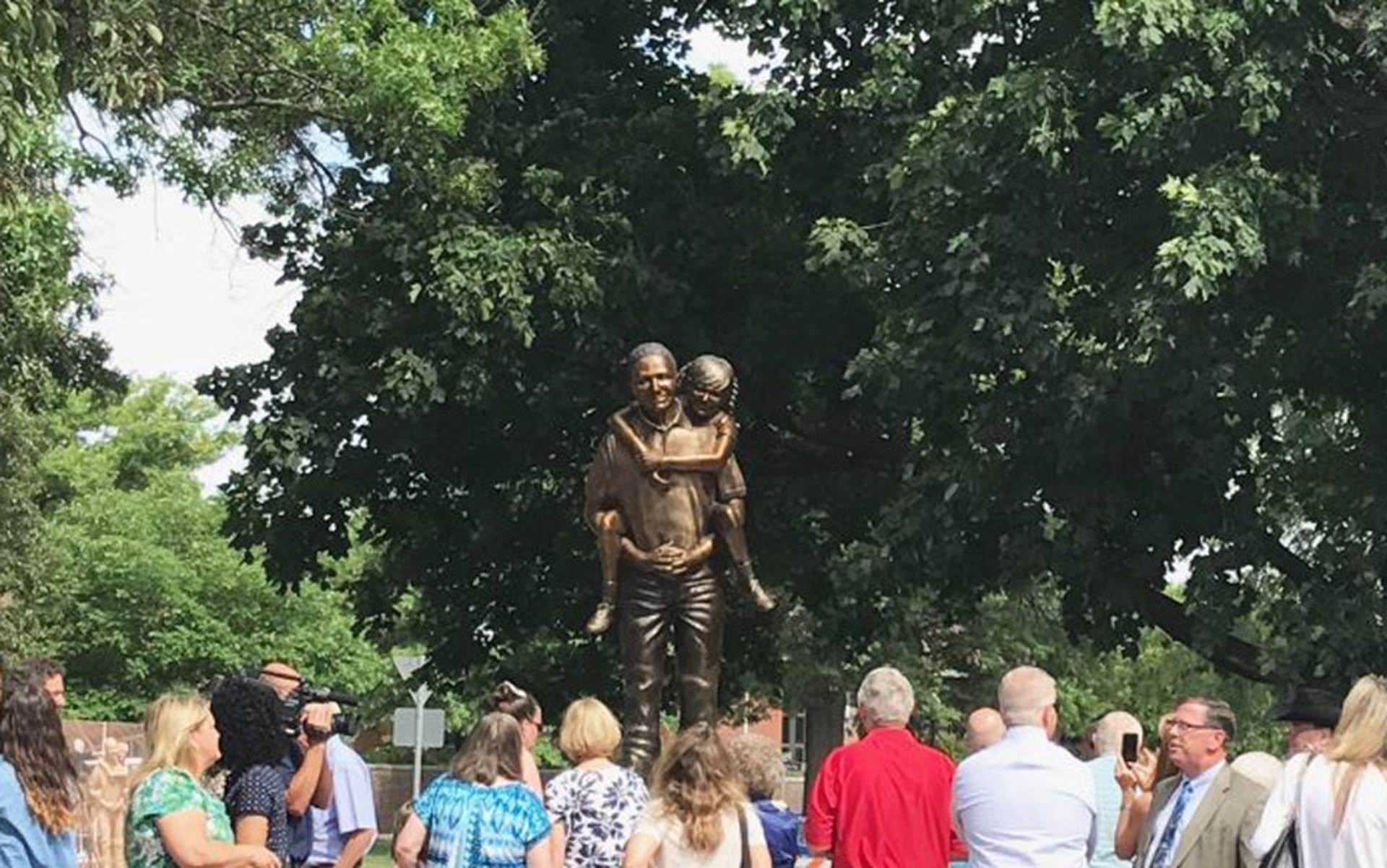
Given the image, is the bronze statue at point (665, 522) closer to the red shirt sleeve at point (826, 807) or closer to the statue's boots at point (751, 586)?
the statue's boots at point (751, 586)

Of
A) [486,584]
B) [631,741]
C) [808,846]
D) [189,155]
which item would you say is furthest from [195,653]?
[808,846]

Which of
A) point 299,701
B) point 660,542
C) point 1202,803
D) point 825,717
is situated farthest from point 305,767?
point 825,717

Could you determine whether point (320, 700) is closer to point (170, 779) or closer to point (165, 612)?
point (170, 779)

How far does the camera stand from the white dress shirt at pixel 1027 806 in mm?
8516

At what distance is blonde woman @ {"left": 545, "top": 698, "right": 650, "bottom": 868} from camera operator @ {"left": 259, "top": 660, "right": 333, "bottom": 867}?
1477mm

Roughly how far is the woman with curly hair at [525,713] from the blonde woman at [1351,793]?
3.09m

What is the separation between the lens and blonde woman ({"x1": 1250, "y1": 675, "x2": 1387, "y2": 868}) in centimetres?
735

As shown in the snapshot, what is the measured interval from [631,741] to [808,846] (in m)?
5.61

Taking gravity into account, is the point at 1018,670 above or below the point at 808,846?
above

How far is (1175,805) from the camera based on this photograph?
868 centimetres

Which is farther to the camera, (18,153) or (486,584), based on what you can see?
(486,584)

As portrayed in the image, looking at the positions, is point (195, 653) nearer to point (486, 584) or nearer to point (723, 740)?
point (486, 584)

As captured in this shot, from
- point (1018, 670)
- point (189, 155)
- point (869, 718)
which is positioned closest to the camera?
point (1018, 670)

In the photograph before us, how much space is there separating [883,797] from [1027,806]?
732mm
